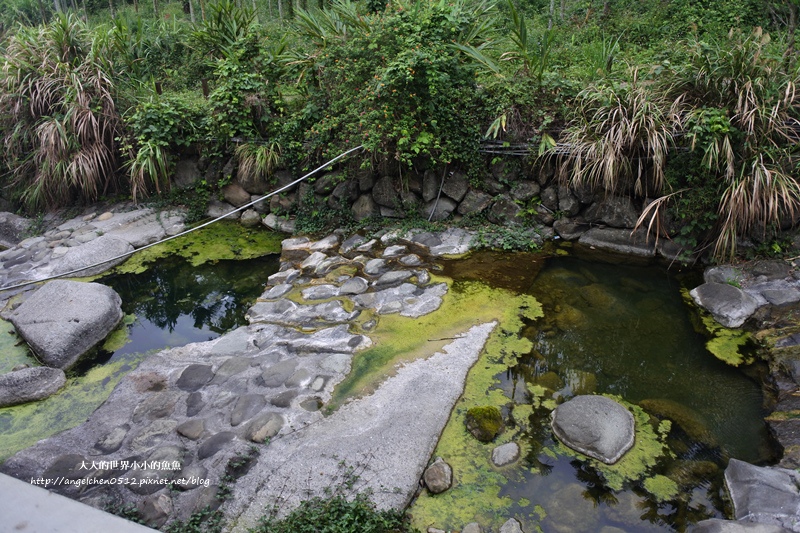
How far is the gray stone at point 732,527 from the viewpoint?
220 cm

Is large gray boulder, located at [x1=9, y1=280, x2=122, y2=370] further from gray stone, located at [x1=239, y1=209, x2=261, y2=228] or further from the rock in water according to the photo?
the rock in water

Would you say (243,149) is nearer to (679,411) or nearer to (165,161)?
(165,161)

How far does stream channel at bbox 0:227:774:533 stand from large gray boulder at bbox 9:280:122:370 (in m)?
0.19

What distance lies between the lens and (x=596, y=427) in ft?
9.48

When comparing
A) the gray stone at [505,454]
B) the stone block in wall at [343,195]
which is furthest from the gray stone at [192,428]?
the stone block in wall at [343,195]

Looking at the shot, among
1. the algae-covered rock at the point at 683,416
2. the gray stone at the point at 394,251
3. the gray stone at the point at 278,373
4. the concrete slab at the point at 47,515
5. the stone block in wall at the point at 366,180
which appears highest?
the concrete slab at the point at 47,515

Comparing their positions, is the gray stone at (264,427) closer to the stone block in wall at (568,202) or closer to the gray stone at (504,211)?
the gray stone at (504,211)

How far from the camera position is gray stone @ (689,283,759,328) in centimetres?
386

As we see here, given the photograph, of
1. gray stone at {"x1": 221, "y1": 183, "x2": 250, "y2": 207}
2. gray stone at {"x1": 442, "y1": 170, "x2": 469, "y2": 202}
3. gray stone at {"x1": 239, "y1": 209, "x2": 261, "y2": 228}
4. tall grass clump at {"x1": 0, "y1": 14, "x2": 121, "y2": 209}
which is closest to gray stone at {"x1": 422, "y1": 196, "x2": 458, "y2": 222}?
gray stone at {"x1": 442, "y1": 170, "x2": 469, "y2": 202}

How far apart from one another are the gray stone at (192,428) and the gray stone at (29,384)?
113 cm

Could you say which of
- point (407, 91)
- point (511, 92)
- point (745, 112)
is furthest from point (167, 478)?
point (745, 112)

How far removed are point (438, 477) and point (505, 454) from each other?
40cm

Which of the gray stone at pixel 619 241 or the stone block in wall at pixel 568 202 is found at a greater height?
the stone block in wall at pixel 568 202

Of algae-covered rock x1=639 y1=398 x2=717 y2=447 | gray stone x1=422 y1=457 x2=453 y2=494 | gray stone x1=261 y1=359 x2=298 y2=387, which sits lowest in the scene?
algae-covered rock x1=639 y1=398 x2=717 y2=447
